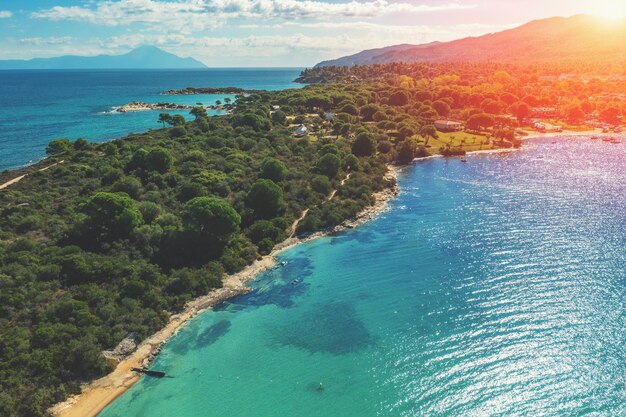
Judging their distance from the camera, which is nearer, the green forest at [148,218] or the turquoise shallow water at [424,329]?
the turquoise shallow water at [424,329]

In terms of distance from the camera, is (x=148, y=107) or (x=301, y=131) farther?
(x=148, y=107)

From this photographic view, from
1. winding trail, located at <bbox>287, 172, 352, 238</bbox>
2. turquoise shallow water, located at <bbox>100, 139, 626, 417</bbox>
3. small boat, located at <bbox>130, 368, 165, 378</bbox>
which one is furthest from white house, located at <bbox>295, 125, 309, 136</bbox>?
small boat, located at <bbox>130, 368, 165, 378</bbox>

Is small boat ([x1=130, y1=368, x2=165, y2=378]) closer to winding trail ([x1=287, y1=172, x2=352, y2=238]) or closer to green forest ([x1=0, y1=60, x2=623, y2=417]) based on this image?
green forest ([x1=0, y1=60, x2=623, y2=417])

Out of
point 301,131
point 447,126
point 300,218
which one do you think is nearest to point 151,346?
point 300,218

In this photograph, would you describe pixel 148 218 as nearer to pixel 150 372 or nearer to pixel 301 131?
pixel 150 372

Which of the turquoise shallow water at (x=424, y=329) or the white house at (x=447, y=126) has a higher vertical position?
the white house at (x=447, y=126)

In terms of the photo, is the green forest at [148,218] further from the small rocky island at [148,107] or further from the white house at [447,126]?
the small rocky island at [148,107]

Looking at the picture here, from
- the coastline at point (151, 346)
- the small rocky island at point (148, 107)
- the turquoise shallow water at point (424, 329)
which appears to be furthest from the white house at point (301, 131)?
the small rocky island at point (148, 107)
